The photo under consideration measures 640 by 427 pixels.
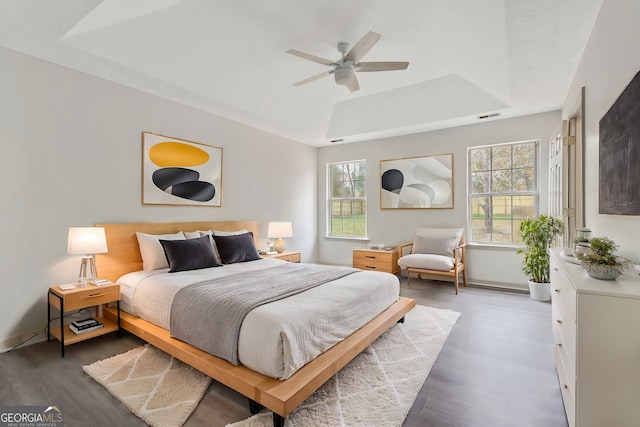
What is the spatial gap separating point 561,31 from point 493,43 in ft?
1.74

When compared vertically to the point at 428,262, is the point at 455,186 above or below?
above

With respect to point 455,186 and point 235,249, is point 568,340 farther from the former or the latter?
point 455,186

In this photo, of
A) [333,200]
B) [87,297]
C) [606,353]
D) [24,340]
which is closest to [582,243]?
[606,353]

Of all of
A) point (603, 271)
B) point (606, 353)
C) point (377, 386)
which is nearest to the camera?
point (606, 353)

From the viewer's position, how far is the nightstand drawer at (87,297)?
Answer: 2.59 meters

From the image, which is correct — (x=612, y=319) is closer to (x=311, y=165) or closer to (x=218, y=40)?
(x=218, y=40)

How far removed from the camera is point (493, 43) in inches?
113

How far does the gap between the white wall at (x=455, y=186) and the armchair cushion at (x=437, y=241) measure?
0.25 meters

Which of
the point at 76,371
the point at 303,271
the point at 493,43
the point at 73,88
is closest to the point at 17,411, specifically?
the point at 76,371

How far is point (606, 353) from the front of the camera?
4.45 feet

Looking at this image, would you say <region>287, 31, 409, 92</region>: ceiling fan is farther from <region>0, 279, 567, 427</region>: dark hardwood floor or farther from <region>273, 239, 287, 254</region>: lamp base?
<region>273, 239, 287, 254</region>: lamp base

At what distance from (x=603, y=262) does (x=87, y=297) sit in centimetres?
374

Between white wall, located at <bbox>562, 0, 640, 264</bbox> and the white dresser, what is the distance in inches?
19.4

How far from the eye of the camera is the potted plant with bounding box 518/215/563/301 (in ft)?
12.8
